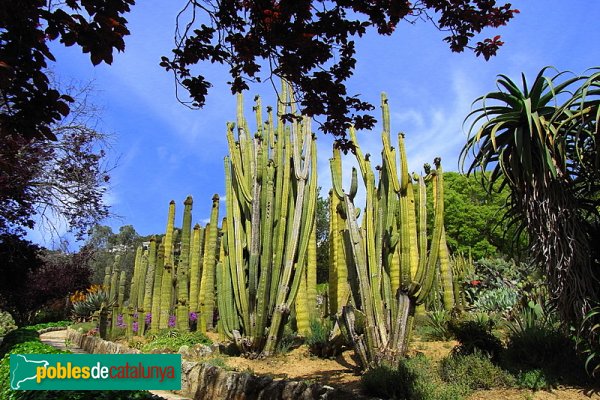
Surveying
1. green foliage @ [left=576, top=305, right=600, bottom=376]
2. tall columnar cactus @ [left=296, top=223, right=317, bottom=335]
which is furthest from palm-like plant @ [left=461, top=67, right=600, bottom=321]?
tall columnar cactus @ [left=296, top=223, right=317, bottom=335]

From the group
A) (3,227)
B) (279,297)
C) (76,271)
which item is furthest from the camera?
(76,271)

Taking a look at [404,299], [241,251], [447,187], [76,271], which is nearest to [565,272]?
[404,299]

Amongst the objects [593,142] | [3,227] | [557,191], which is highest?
[3,227]

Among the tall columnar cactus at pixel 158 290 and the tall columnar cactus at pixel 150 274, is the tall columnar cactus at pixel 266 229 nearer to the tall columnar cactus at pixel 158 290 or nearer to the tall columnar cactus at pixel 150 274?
the tall columnar cactus at pixel 158 290

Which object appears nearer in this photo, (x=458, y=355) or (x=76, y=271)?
(x=458, y=355)

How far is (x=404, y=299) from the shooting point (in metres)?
6.43

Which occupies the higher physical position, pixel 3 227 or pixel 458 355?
pixel 3 227

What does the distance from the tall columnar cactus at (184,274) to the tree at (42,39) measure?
25.0ft

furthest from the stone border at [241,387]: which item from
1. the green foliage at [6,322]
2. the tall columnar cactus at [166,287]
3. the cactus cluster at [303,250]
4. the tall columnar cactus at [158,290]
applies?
the green foliage at [6,322]

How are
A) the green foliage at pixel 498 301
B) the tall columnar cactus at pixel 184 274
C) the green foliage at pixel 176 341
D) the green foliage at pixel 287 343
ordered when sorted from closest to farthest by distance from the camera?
the green foliage at pixel 287 343, the green foliage at pixel 176 341, the green foliage at pixel 498 301, the tall columnar cactus at pixel 184 274

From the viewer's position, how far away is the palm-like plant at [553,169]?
514 cm

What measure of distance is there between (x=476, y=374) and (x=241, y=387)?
273 cm

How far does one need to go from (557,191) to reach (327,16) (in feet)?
11.5

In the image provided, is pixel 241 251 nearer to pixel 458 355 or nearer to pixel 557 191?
pixel 458 355
